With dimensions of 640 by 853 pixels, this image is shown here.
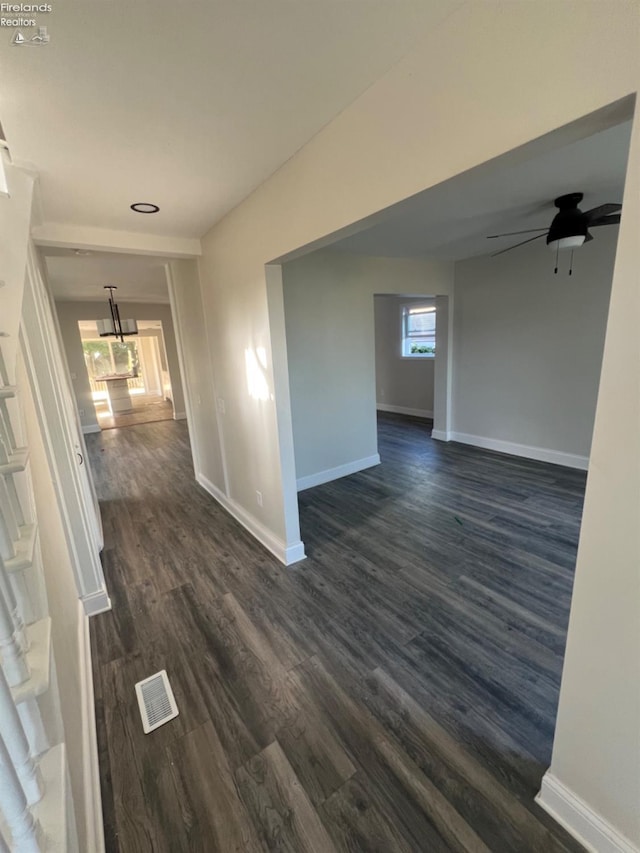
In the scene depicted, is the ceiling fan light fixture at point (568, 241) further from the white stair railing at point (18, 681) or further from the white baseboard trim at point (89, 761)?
the white baseboard trim at point (89, 761)

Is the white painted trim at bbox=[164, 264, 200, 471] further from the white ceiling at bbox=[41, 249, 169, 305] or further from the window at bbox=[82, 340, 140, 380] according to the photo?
the window at bbox=[82, 340, 140, 380]

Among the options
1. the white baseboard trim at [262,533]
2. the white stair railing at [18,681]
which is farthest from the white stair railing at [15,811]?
the white baseboard trim at [262,533]

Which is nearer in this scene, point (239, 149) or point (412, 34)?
point (412, 34)

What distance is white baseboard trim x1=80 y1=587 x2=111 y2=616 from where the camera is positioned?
2299 millimetres

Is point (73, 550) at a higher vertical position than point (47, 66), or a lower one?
lower

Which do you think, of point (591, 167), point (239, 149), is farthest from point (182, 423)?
point (591, 167)

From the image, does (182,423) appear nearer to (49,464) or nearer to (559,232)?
(49,464)

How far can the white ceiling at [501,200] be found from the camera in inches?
72.3

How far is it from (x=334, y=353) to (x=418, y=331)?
3.62 meters

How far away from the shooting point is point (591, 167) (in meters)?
2.14

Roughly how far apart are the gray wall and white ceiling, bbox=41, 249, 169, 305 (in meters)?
0.32

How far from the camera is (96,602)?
233cm

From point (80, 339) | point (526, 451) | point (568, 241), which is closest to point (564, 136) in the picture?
point (568, 241)

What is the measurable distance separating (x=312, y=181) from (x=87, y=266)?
135 inches
